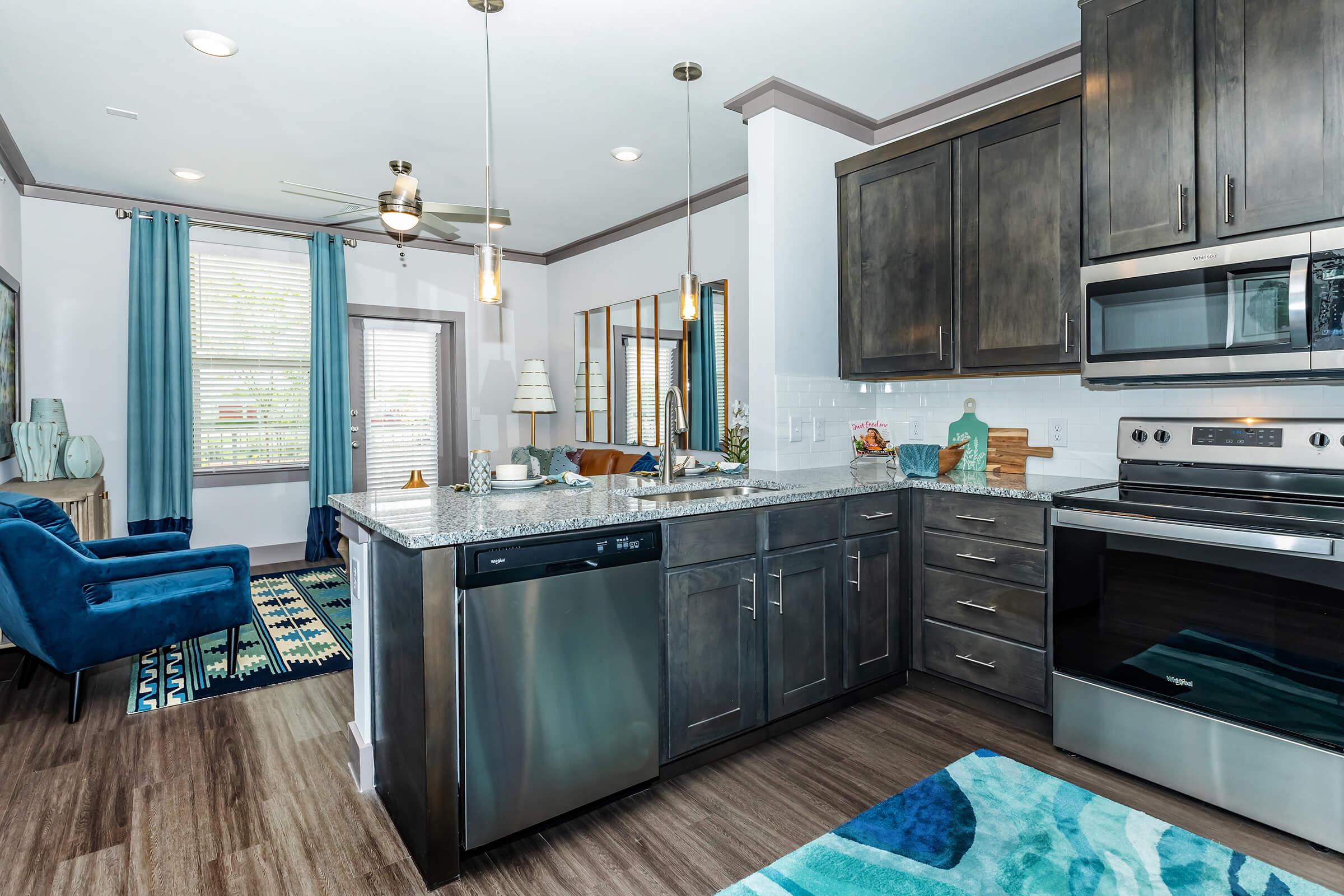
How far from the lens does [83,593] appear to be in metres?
2.76

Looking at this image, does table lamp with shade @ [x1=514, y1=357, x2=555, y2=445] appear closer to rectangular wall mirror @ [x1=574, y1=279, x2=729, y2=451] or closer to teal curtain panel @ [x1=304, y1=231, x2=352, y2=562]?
rectangular wall mirror @ [x1=574, y1=279, x2=729, y2=451]

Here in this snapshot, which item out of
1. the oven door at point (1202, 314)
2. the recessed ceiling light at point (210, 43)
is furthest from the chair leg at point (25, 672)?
the oven door at point (1202, 314)

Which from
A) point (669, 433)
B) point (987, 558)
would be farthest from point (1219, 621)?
point (669, 433)

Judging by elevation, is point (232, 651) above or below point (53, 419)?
below

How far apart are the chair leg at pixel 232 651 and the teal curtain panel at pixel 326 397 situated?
7.48 feet

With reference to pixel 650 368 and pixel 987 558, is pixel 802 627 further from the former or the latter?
pixel 650 368

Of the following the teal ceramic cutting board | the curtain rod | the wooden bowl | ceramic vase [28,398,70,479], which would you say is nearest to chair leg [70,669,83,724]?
ceramic vase [28,398,70,479]

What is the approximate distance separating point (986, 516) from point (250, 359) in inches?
214

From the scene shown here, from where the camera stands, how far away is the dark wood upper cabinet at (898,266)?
3.17 metres

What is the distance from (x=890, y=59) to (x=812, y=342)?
4.22ft

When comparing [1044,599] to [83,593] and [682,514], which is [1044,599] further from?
[83,593]

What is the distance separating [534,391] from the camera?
6172 millimetres

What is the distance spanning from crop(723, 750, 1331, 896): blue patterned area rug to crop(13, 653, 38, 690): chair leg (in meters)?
3.32

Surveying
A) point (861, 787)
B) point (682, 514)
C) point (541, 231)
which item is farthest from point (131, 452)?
point (861, 787)
